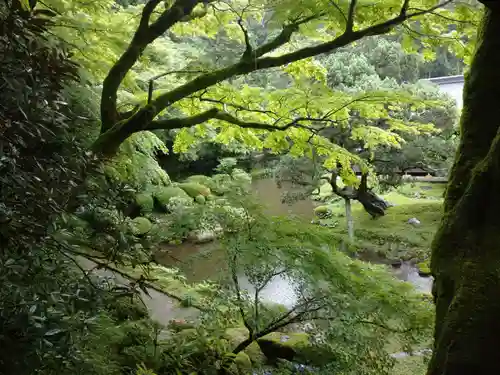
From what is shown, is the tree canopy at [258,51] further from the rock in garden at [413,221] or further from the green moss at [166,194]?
the green moss at [166,194]

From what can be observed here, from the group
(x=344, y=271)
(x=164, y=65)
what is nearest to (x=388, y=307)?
(x=344, y=271)

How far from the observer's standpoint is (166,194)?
10.1 meters

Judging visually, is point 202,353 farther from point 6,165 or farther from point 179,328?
point 6,165

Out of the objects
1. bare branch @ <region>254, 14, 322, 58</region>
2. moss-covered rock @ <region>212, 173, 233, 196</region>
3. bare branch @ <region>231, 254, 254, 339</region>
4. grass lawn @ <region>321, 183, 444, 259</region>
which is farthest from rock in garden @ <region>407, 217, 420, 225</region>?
bare branch @ <region>254, 14, 322, 58</region>

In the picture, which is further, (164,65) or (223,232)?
(164,65)

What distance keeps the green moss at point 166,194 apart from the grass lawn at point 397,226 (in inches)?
148

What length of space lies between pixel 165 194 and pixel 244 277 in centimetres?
733

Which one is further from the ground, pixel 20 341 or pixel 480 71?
pixel 480 71

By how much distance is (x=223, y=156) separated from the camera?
13.5 metres

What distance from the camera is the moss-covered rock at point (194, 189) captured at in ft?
35.0

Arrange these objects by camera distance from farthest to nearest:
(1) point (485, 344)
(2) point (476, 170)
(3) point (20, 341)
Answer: (2) point (476, 170), (1) point (485, 344), (3) point (20, 341)

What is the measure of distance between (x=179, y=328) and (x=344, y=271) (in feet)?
4.97

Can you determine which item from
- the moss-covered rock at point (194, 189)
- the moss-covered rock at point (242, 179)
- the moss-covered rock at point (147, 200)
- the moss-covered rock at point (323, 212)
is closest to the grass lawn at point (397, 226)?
the moss-covered rock at point (323, 212)

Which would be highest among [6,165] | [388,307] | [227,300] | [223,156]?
[6,165]
